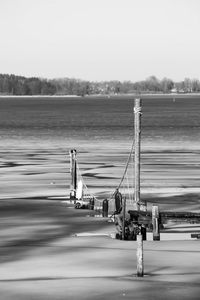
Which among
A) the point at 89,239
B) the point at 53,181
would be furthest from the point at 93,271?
the point at 53,181

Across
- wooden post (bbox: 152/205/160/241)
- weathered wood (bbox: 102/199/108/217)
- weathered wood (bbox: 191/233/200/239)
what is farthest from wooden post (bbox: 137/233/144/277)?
weathered wood (bbox: 102/199/108/217)

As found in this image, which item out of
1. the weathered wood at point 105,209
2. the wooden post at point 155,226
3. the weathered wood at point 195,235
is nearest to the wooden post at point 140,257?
the wooden post at point 155,226

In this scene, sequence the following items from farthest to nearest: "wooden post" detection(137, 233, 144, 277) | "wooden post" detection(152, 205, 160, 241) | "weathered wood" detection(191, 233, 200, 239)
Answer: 1. "weathered wood" detection(191, 233, 200, 239)
2. "wooden post" detection(152, 205, 160, 241)
3. "wooden post" detection(137, 233, 144, 277)

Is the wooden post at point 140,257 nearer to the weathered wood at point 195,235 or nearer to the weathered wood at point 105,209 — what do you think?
the weathered wood at point 195,235

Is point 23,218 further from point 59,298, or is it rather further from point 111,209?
point 59,298

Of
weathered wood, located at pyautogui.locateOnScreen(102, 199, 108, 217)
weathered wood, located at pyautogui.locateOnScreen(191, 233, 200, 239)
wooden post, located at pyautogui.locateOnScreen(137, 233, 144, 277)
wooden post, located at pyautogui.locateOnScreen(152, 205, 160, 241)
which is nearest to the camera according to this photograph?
wooden post, located at pyautogui.locateOnScreen(137, 233, 144, 277)

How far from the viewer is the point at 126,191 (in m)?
41.8

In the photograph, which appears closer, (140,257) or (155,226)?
(140,257)

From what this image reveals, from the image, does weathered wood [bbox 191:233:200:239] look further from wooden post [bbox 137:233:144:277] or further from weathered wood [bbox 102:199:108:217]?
wooden post [bbox 137:233:144:277]

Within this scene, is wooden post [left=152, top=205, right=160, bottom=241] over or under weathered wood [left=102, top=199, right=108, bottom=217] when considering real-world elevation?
over

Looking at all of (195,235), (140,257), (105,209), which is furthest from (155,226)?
(105,209)

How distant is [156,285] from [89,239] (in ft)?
21.4

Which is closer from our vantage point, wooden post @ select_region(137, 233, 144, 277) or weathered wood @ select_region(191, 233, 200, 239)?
wooden post @ select_region(137, 233, 144, 277)

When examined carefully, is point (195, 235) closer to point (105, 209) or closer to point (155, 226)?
point (155, 226)
